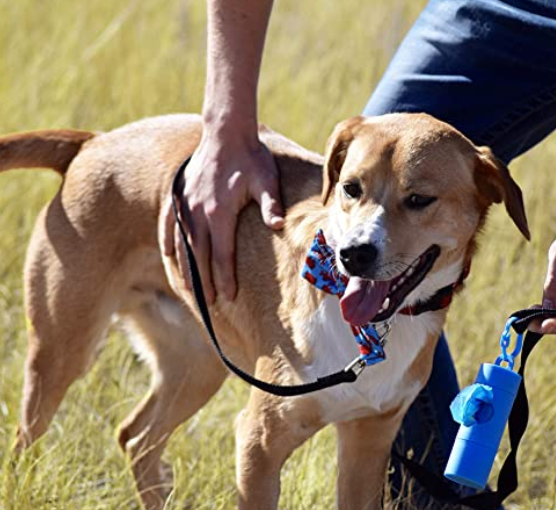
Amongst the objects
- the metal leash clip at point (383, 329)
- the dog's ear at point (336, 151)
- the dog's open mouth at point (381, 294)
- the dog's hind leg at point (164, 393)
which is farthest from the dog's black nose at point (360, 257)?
the dog's hind leg at point (164, 393)

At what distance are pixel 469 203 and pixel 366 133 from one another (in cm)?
35

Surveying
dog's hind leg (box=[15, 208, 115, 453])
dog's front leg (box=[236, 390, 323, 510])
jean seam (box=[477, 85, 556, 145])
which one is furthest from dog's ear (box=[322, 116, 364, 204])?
dog's hind leg (box=[15, 208, 115, 453])

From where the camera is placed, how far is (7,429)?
4047mm

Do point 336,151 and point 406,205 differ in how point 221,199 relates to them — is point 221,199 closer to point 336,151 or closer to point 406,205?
point 336,151

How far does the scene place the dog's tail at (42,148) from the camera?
3.91 m

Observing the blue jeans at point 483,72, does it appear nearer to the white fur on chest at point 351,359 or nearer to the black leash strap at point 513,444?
the white fur on chest at point 351,359

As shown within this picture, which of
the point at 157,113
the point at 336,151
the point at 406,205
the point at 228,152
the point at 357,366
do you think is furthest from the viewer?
the point at 157,113

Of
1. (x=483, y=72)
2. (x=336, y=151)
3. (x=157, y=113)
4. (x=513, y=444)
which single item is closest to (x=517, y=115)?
(x=483, y=72)

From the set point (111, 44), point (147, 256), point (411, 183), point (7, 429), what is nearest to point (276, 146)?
point (147, 256)

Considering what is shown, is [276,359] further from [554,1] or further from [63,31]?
[63,31]

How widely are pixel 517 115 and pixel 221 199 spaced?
0.96m

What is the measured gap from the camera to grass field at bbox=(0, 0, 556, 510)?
12.7 feet

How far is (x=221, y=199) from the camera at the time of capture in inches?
138

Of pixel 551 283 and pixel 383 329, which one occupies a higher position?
pixel 551 283
